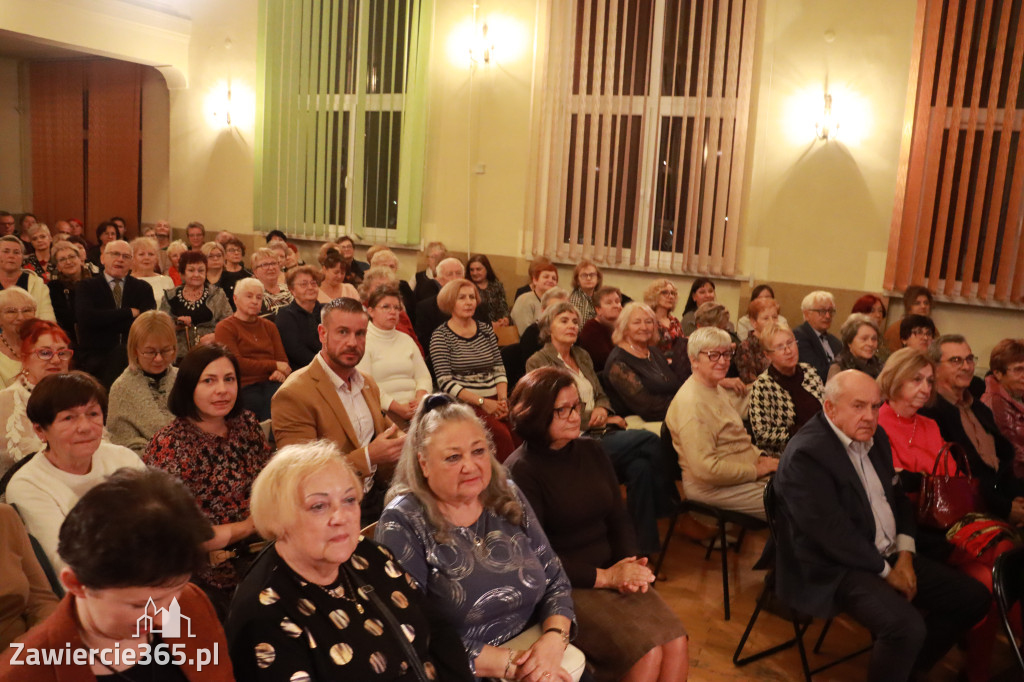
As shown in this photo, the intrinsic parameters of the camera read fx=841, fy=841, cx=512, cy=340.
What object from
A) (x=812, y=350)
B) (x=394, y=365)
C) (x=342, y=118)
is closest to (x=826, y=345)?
(x=812, y=350)

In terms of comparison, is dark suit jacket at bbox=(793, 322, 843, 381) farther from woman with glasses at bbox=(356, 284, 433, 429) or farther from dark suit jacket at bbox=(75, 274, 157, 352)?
dark suit jacket at bbox=(75, 274, 157, 352)

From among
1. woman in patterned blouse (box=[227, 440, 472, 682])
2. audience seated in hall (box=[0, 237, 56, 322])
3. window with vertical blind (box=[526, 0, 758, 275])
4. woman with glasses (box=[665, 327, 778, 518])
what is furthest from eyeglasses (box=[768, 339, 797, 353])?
audience seated in hall (box=[0, 237, 56, 322])

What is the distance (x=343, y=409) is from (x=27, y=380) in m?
1.20

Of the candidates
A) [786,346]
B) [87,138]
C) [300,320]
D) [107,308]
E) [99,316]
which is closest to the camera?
[786,346]

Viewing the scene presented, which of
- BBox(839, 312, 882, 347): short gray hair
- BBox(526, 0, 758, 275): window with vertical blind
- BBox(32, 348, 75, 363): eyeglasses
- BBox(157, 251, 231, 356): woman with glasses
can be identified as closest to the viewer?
BBox(32, 348, 75, 363): eyeglasses

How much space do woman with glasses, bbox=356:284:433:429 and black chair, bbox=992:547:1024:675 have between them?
2.61m

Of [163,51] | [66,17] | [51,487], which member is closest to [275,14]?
[163,51]

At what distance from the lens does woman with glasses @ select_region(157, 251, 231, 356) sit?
5.25 m

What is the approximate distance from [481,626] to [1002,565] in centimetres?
170

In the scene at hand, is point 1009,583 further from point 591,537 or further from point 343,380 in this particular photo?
point 343,380

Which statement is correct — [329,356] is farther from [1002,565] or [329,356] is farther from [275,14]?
[275,14]

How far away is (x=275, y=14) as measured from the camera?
9141mm

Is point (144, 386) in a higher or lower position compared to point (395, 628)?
higher

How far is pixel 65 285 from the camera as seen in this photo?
572 cm
